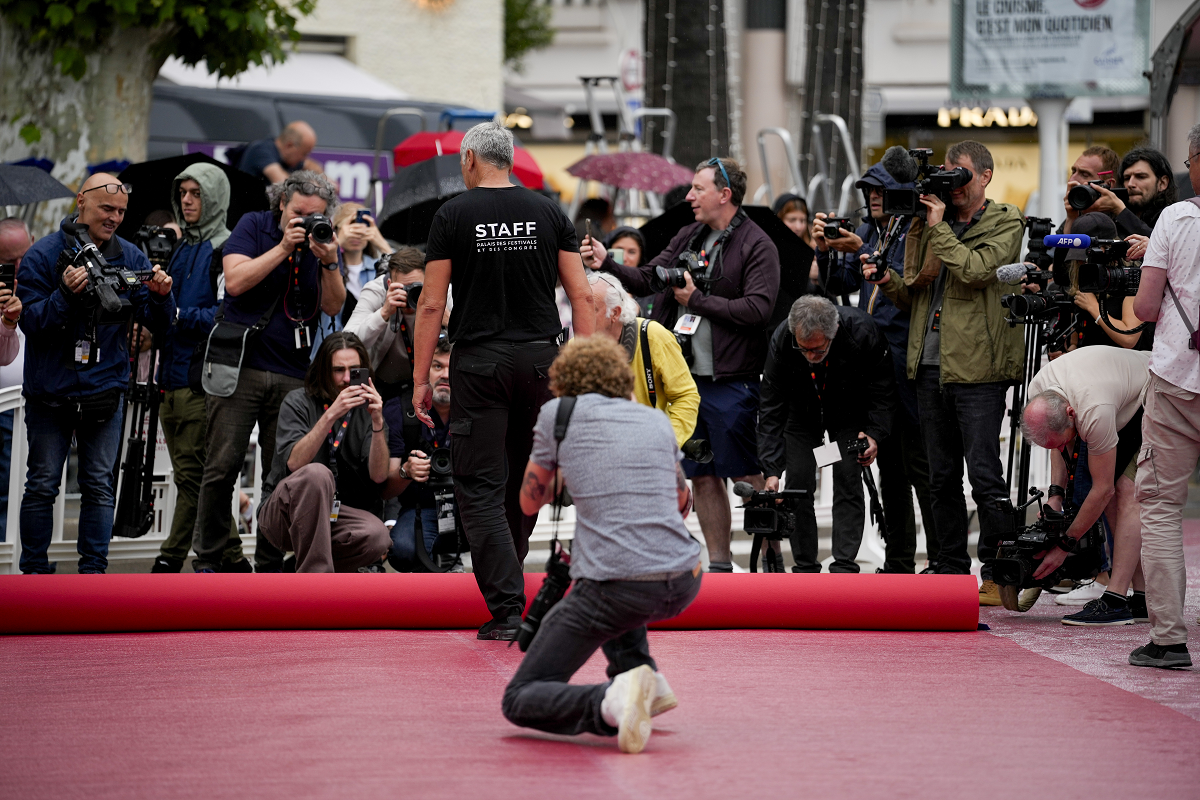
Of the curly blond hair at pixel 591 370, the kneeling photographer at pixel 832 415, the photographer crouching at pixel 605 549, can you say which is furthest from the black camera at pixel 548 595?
the kneeling photographer at pixel 832 415

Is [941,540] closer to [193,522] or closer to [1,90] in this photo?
[193,522]

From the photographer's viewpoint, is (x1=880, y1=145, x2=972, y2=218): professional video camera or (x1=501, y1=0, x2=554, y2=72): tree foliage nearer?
(x1=880, y1=145, x2=972, y2=218): professional video camera

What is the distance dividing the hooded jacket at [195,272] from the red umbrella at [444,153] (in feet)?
10.1

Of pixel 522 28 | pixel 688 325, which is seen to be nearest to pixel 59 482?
pixel 688 325

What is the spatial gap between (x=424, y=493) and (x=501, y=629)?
6.41ft

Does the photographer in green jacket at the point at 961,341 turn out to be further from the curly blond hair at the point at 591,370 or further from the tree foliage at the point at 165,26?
the tree foliage at the point at 165,26

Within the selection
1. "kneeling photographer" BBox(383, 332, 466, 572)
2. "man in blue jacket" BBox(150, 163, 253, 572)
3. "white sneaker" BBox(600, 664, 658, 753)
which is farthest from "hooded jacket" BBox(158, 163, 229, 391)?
"white sneaker" BBox(600, 664, 658, 753)

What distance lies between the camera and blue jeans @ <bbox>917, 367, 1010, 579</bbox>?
6.90 m

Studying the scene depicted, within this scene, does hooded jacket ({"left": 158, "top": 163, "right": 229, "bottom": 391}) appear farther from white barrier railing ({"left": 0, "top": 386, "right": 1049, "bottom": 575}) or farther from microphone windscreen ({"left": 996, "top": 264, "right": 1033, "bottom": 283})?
microphone windscreen ({"left": 996, "top": 264, "right": 1033, "bottom": 283})

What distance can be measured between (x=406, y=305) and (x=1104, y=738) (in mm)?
4046

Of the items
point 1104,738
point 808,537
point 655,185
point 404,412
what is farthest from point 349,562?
point 655,185

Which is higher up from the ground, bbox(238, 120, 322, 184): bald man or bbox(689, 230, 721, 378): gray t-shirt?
bbox(238, 120, 322, 184): bald man

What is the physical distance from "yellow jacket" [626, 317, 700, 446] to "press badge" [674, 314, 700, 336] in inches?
34.0

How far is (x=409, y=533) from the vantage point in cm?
786
